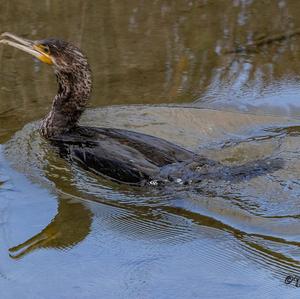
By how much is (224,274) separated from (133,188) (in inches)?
68.6

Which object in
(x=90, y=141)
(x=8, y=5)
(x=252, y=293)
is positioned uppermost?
(x=8, y=5)

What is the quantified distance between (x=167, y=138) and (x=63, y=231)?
83.8 inches

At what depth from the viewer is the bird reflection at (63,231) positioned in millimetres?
5789

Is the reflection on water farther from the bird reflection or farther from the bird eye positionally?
the bird eye

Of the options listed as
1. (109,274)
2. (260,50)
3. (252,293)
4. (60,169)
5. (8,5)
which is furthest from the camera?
(8,5)

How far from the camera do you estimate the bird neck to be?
7.43 m

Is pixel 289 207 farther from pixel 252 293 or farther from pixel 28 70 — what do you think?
pixel 28 70

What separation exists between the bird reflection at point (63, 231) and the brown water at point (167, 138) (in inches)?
0.6

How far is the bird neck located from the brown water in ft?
0.76

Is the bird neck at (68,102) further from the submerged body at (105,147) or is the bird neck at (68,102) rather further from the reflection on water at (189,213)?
the reflection on water at (189,213)

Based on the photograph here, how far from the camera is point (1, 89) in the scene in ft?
29.7

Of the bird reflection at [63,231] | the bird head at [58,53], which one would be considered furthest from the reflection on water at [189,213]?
the bird head at [58,53]

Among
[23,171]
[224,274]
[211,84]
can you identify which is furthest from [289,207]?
[211,84]

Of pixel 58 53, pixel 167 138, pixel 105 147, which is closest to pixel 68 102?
pixel 58 53
